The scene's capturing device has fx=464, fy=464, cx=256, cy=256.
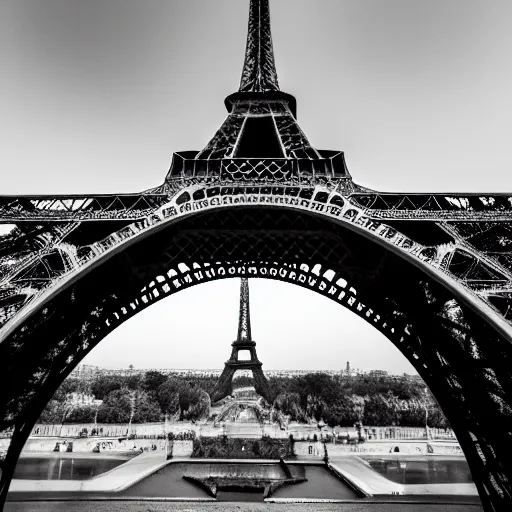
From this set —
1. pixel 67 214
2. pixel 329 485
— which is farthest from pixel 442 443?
pixel 67 214

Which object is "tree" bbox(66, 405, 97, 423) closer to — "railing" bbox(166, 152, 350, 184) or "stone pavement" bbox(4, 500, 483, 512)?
"stone pavement" bbox(4, 500, 483, 512)

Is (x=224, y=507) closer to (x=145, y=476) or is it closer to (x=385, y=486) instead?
(x=145, y=476)

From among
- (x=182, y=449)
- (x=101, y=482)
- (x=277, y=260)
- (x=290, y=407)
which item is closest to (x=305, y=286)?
(x=277, y=260)

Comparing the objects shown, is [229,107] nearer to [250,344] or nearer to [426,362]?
[426,362]

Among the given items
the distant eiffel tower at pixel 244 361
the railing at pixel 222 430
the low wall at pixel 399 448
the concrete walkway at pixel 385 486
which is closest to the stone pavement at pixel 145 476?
the concrete walkway at pixel 385 486

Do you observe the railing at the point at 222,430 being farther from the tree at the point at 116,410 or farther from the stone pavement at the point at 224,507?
the stone pavement at the point at 224,507
